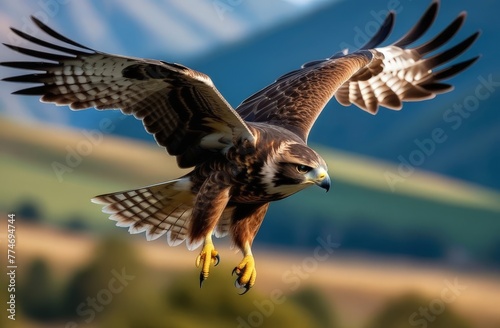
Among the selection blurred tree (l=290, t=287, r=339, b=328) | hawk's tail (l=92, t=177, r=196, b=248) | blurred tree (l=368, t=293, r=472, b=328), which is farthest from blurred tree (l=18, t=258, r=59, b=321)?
hawk's tail (l=92, t=177, r=196, b=248)

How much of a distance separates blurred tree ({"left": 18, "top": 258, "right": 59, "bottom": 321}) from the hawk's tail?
438 inches

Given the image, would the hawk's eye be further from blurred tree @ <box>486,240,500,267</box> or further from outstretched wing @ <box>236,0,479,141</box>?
blurred tree @ <box>486,240,500,267</box>

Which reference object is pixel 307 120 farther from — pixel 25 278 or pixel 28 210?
pixel 28 210

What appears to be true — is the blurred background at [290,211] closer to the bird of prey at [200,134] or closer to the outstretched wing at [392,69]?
the bird of prey at [200,134]

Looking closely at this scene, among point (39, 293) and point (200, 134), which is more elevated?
point (200, 134)

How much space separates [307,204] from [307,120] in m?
25.3

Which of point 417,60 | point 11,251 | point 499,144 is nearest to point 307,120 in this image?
point 417,60

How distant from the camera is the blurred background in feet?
52.5

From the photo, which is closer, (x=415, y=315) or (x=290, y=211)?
(x=415, y=315)

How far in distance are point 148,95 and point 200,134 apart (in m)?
0.37

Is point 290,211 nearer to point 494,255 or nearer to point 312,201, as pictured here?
point 312,201

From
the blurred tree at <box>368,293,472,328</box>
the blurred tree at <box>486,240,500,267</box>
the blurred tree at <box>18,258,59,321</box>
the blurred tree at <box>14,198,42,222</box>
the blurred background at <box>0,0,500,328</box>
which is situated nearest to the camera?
the blurred background at <box>0,0,500,328</box>

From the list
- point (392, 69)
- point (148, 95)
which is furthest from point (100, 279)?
point (148, 95)

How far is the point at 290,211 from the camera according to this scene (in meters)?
30.3
